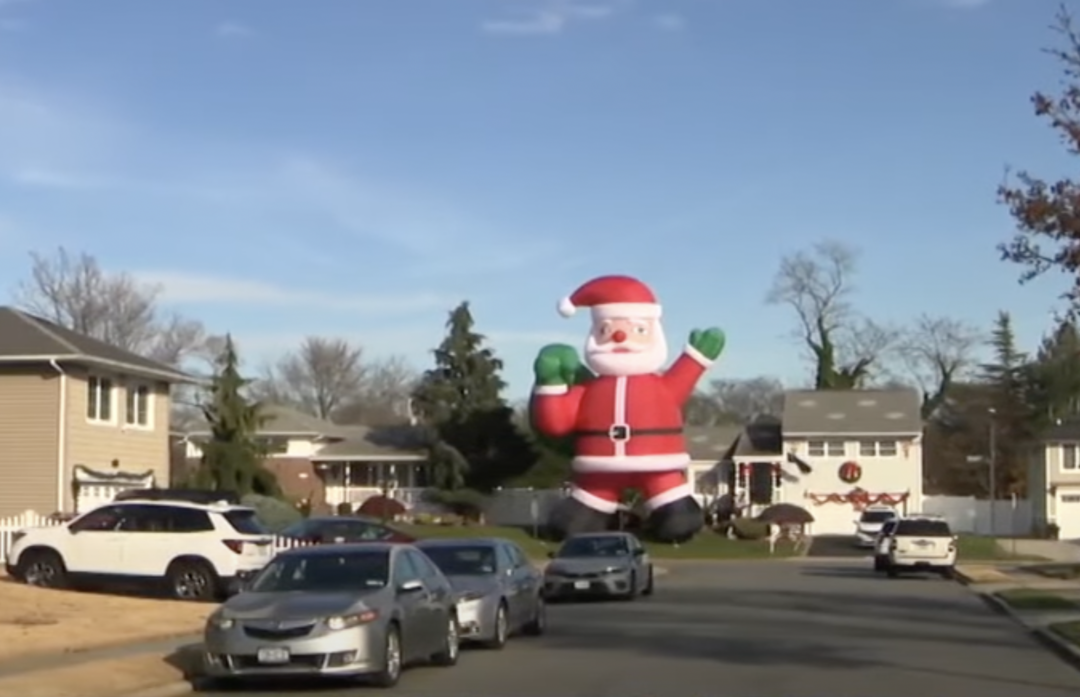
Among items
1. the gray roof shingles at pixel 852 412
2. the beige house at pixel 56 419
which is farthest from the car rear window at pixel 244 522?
the gray roof shingles at pixel 852 412

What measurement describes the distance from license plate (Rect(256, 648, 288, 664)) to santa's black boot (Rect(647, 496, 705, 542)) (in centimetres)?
4558

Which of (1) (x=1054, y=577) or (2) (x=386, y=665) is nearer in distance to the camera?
(2) (x=386, y=665)

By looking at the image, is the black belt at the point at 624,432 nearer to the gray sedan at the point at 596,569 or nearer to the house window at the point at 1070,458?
the gray sedan at the point at 596,569

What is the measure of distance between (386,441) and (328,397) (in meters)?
41.5

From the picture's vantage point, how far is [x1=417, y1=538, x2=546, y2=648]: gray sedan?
2336 centimetres

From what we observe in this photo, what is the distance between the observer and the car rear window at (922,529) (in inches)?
1908

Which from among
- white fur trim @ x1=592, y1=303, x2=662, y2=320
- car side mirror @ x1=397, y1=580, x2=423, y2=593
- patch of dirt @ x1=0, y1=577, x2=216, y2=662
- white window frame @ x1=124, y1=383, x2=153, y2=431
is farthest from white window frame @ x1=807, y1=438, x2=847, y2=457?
car side mirror @ x1=397, y1=580, x2=423, y2=593

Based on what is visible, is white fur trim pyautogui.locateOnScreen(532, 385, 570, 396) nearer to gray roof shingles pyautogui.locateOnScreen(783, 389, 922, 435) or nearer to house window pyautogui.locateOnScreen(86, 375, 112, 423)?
house window pyautogui.locateOnScreen(86, 375, 112, 423)

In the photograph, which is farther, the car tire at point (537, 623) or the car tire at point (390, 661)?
the car tire at point (537, 623)

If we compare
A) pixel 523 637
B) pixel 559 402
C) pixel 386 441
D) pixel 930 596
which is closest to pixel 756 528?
pixel 559 402

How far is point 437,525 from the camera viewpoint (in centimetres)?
7469

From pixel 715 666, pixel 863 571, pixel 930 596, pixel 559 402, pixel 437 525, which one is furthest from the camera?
pixel 437 525

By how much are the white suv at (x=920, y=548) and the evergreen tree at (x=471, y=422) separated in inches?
1364

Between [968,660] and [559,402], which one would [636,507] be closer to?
[559,402]
